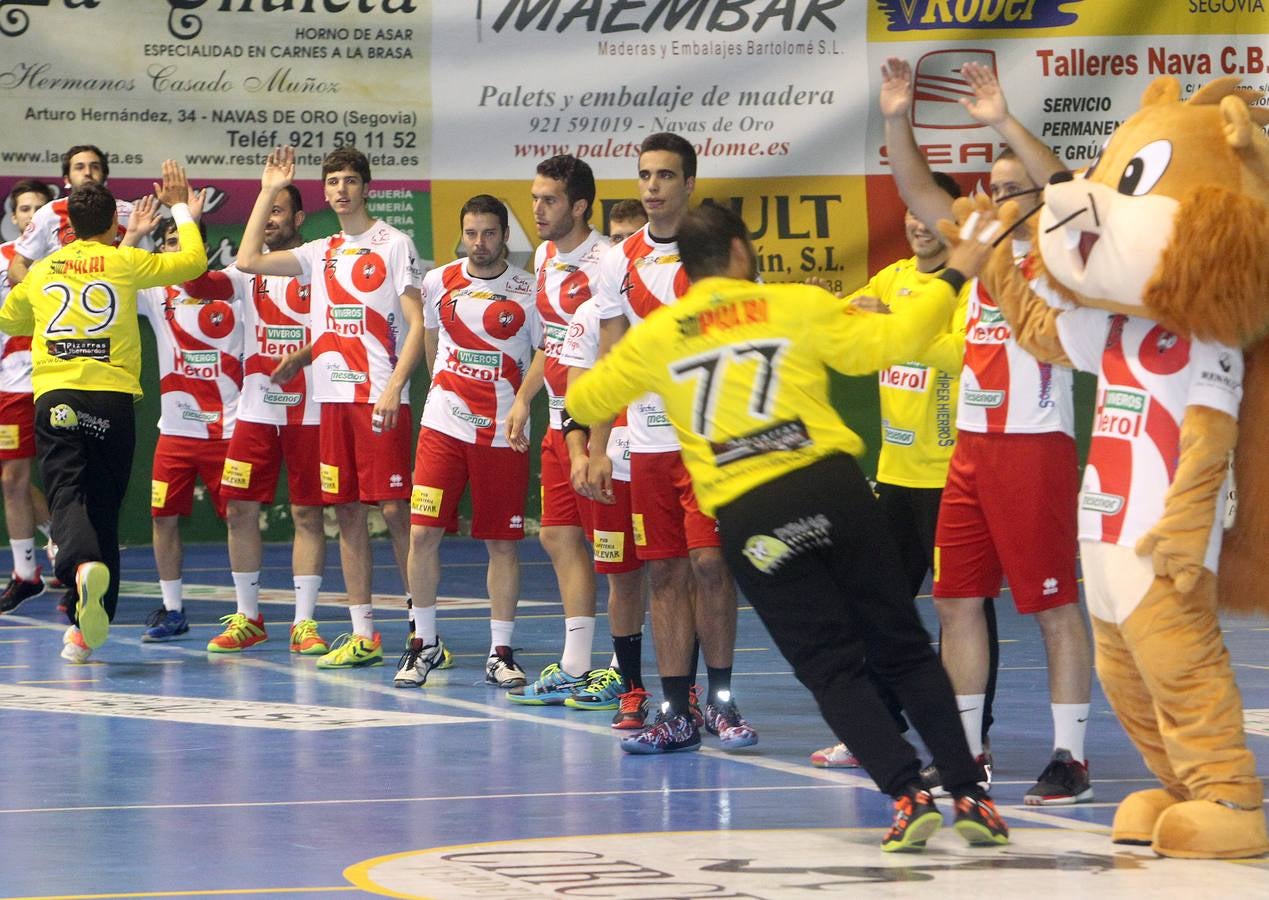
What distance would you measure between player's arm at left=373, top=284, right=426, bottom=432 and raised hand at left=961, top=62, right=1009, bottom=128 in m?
3.70

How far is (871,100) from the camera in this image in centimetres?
1404

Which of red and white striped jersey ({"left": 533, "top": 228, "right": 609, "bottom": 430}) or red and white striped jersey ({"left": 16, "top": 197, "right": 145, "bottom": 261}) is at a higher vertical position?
red and white striped jersey ({"left": 16, "top": 197, "right": 145, "bottom": 261})

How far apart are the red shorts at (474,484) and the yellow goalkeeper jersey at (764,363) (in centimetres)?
354

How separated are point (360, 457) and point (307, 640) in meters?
0.96

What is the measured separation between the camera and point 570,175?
8406 mm

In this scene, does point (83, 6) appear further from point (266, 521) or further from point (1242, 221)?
point (1242, 221)

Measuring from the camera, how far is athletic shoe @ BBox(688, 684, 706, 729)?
289 inches

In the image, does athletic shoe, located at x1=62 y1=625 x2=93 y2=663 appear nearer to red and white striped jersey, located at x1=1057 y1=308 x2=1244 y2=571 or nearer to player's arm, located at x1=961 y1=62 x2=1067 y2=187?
player's arm, located at x1=961 y1=62 x2=1067 y2=187

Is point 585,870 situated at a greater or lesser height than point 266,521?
lesser

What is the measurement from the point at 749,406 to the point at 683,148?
2186 millimetres

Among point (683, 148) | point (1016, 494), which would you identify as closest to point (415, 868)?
point (1016, 494)

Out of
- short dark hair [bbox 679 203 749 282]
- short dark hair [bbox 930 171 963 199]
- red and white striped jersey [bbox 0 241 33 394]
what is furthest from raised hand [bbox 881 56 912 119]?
red and white striped jersey [bbox 0 241 33 394]

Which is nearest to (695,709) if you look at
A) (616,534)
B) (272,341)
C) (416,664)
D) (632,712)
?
(632,712)

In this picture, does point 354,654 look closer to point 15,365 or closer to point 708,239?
point 15,365
